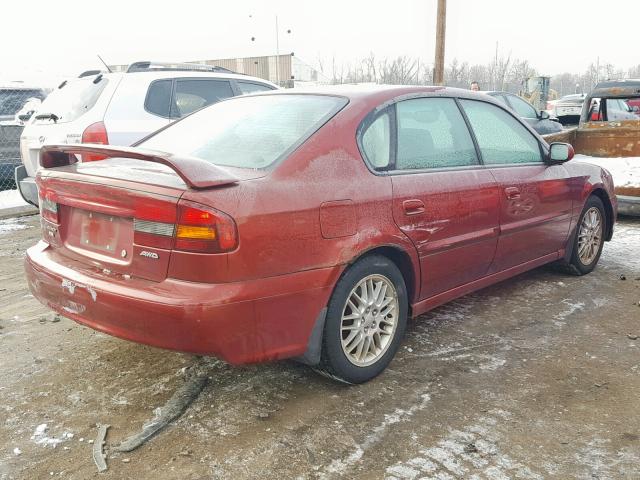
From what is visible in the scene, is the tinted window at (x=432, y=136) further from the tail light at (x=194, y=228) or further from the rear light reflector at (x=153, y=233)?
the rear light reflector at (x=153, y=233)

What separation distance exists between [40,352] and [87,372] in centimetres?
48

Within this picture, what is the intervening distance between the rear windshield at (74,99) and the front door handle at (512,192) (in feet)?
14.3

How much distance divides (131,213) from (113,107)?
3966mm

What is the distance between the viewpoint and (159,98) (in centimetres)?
646

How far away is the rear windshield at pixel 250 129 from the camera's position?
290 centimetres

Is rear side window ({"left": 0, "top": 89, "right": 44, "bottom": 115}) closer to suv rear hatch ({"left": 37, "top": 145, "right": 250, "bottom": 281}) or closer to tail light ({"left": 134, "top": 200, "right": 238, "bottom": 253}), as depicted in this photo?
suv rear hatch ({"left": 37, "top": 145, "right": 250, "bottom": 281})

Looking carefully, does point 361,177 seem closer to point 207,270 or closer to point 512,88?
point 207,270

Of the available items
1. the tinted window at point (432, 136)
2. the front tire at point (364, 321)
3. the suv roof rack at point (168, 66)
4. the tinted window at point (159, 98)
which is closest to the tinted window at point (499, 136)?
the tinted window at point (432, 136)

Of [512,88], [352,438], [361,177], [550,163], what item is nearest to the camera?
[352,438]

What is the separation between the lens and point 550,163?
436cm

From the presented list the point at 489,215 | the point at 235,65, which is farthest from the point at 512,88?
the point at 489,215

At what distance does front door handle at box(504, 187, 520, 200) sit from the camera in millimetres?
3857

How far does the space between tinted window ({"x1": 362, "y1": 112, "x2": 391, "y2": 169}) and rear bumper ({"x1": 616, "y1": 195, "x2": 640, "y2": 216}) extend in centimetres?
480

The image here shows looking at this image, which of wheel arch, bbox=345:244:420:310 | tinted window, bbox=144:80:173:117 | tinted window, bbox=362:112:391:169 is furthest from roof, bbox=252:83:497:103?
tinted window, bbox=144:80:173:117
